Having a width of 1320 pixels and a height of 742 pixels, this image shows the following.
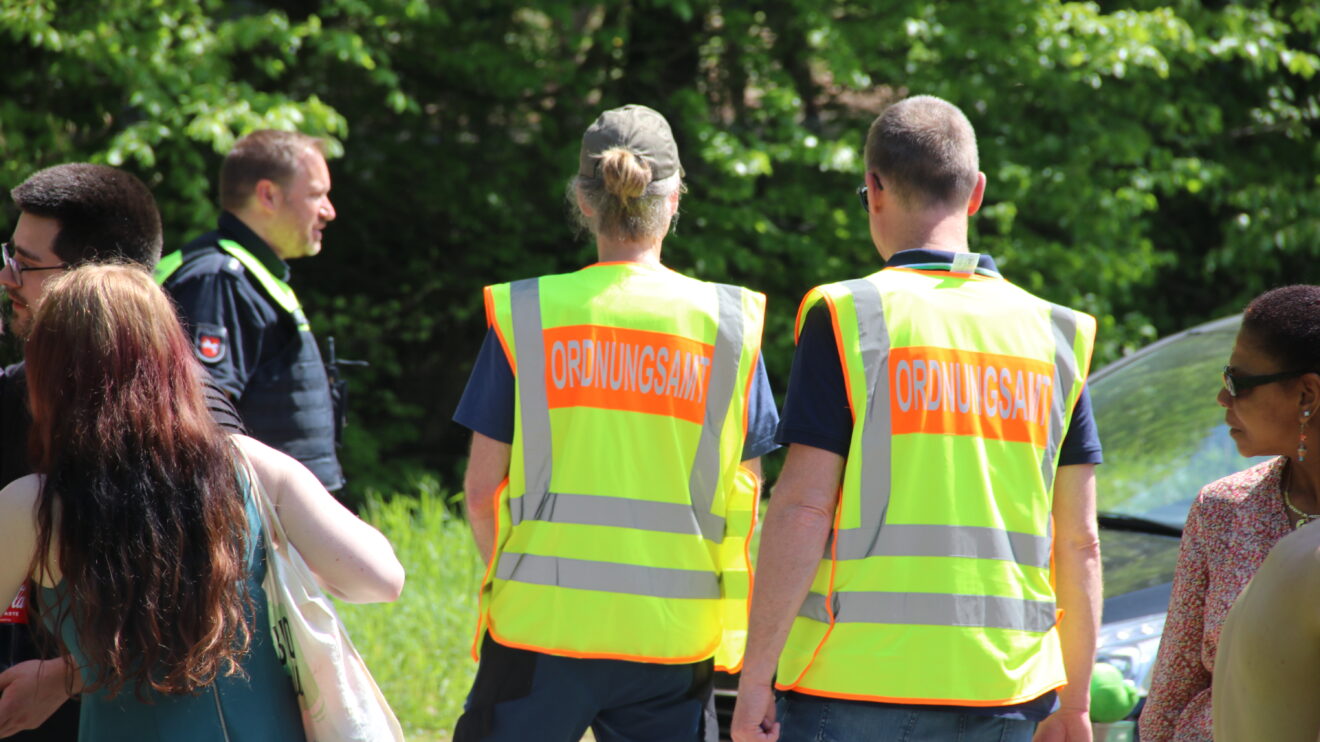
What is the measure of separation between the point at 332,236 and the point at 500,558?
23.2 feet

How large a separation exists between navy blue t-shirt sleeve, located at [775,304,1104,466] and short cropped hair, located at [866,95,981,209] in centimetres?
31

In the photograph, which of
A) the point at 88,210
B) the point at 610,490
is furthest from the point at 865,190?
the point at 88,210

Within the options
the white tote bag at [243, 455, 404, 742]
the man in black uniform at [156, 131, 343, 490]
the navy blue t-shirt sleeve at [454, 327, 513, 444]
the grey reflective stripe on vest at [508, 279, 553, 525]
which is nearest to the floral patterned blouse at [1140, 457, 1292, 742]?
the grey reflective stripe on vest at [508, 279, 553, 525]

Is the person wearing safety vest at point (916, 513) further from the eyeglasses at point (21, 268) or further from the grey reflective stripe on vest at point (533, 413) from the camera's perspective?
Result: the eyeglasses at point (21, 268)

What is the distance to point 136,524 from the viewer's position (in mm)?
1874

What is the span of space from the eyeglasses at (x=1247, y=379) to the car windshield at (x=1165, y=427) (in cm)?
164

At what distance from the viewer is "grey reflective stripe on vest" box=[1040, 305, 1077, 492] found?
246 cm

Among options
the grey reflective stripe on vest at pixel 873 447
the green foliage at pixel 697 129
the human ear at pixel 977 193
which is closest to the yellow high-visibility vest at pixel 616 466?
the grey reflective stripe on vest at pixel 873 447

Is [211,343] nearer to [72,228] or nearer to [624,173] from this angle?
[72,228]

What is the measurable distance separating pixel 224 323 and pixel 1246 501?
2775 millimetres

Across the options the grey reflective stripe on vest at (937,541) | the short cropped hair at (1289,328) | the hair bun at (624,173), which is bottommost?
the grey reflective stripe on vest at (937,541)

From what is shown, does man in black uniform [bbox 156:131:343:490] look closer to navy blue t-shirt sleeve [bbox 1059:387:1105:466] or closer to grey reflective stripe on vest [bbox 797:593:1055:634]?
grey reflective stripe on vest [bbox 797:593:1055:634]

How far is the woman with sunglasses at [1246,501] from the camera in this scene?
2.27 metres

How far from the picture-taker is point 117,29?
6.77 metres
